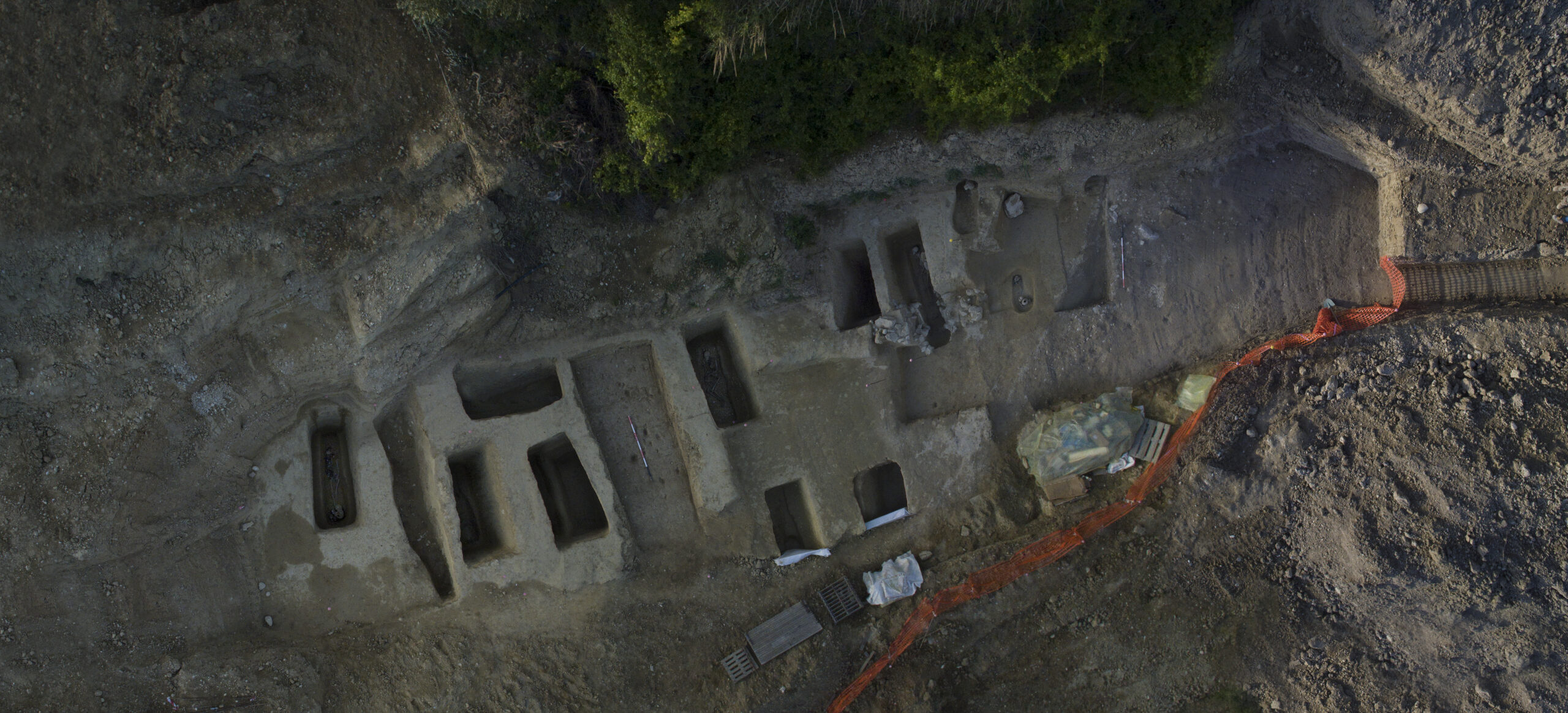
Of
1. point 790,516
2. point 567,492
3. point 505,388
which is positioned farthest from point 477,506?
point 790,516

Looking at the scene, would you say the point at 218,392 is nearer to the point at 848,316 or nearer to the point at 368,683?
the point at 368,683

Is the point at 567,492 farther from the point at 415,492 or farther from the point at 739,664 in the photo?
the point at 739,664

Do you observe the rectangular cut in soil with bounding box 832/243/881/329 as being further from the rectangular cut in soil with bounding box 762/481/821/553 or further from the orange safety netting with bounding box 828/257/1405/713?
Result: the orange safety netting with bounding box 828/257/1405/713

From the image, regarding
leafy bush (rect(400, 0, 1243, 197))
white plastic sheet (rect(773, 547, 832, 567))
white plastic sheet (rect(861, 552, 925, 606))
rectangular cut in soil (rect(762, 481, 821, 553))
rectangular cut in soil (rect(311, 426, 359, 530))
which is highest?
leafy bush (rect(400, 0, 1243, 197))

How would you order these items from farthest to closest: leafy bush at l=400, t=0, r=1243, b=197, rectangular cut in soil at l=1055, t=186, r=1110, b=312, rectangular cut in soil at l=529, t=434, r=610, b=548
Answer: rectangular cut in soil at l=1055, t=186, r=1110, b=312 < rectangular cut in soil at l=529, t=434, r=610, b=548 < leafy bush at l=400, t=0, r=1243, b=197

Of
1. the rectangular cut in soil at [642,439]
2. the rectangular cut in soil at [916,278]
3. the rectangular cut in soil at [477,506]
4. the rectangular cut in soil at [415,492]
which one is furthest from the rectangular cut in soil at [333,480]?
the rectangular cut in soil at [916,278]

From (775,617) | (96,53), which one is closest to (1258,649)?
(775,617)

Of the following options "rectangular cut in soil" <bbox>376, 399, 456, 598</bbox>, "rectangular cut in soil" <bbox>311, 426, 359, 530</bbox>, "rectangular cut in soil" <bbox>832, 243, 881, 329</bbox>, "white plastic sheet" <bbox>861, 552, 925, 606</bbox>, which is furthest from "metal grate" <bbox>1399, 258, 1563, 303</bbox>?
"rectangular cut in soil" <bbox>311, 426, 359, 530</bbox>

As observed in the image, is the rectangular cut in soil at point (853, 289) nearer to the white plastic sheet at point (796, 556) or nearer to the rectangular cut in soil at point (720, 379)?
the rectangular cut in soil at point (720, 379)
